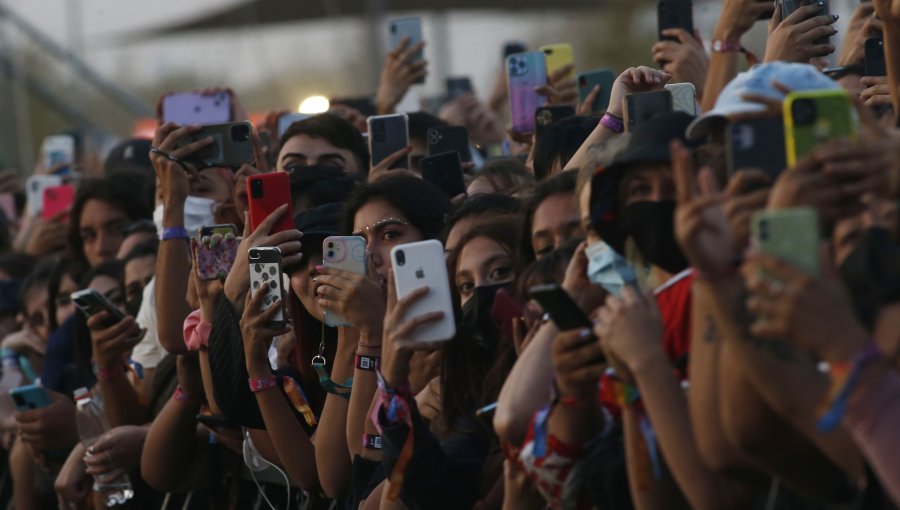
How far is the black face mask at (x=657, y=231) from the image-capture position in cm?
363

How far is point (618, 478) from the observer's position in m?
3.76

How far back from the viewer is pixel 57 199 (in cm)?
955

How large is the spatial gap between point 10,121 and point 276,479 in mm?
10589

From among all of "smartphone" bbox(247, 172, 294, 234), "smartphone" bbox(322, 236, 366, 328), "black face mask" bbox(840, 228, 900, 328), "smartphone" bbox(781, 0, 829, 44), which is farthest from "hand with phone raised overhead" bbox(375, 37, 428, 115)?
"black face mask" bbox(840, 228, 900, 328)

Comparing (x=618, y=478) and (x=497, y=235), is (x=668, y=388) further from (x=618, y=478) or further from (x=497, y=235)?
(x=497, y=235)

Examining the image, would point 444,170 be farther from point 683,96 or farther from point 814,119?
point 814,119

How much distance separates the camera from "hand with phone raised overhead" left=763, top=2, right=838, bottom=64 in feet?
16.8

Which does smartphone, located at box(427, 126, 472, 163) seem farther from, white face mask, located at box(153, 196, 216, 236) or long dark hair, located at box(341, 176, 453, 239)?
long dark hair, located at box(341, 176, 453, 239)

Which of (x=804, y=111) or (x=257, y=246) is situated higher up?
(x=804, y=111)

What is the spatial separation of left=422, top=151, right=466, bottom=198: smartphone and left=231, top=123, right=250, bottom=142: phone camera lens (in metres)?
0.66

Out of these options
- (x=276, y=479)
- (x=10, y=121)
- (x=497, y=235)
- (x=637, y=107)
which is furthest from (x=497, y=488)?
(x=10, y=121)

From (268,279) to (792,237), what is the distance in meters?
2.71

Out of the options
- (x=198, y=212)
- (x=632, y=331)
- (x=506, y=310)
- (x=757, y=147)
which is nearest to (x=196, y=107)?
(x=198, y=212)

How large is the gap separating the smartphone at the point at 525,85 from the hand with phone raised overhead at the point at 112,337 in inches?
65.7
